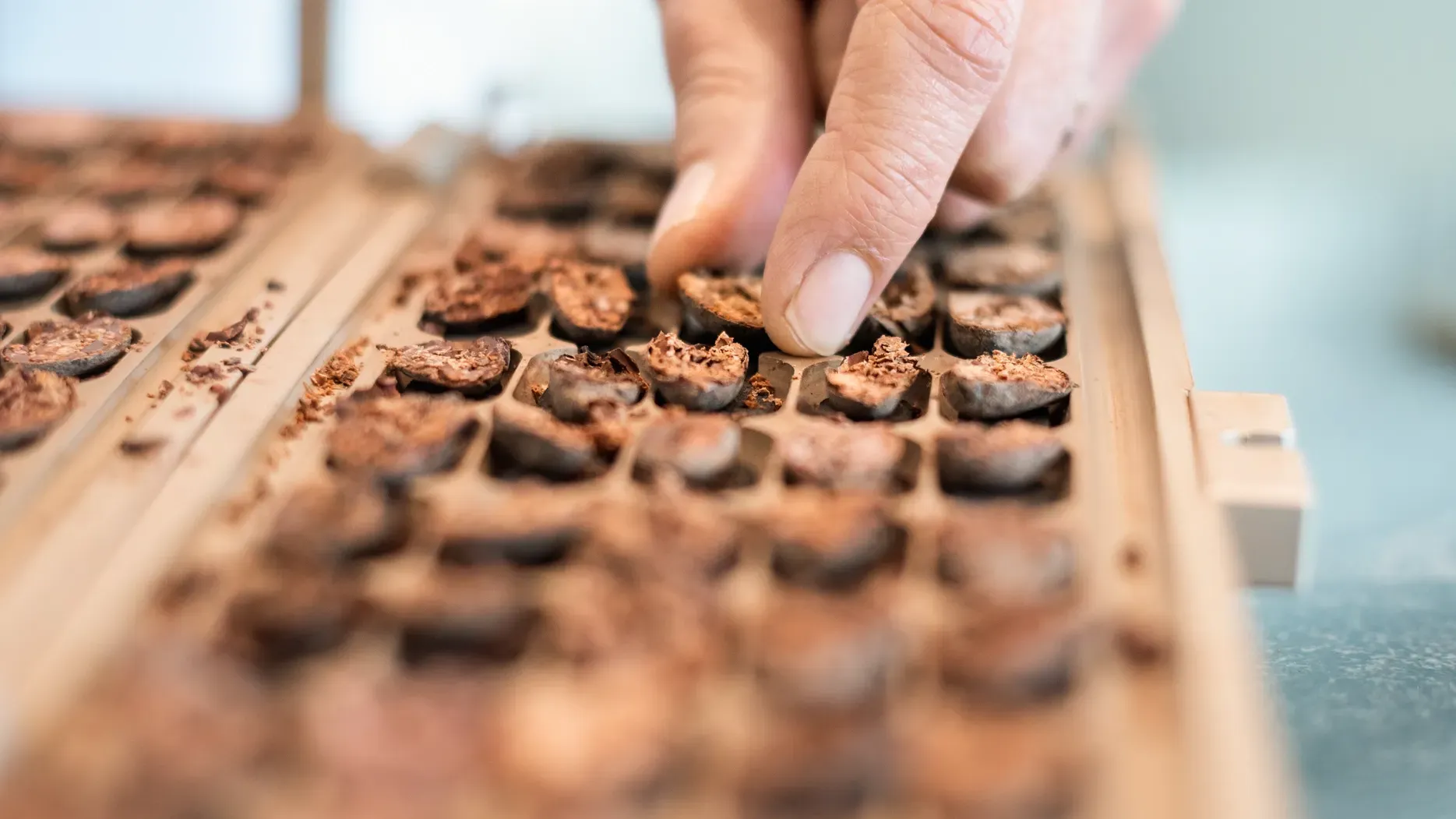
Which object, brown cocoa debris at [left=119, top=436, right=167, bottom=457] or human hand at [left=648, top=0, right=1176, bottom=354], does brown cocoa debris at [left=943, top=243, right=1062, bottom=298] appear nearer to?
human hand at [left=648, top=0, right=1176, bottom=354]

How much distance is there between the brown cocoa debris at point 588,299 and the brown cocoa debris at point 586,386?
6cm

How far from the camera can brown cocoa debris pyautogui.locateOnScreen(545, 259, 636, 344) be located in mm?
765

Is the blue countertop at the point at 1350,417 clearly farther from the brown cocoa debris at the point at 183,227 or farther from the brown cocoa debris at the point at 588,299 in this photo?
the brown cocoa debris at the point at 183,227

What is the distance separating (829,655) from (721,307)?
1.17 ft

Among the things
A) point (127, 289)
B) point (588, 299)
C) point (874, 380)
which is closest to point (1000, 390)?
point (874, 380)

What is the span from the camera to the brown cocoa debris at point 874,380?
67 centimetres

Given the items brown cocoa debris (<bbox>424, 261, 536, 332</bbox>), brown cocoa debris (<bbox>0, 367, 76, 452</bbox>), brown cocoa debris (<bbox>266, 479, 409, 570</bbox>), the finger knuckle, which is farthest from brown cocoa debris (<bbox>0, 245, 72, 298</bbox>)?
the finger knuckle

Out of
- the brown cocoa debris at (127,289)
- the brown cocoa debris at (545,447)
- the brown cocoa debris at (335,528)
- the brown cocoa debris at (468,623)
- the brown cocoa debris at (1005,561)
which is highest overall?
the brown cocoa debris at (127,289)

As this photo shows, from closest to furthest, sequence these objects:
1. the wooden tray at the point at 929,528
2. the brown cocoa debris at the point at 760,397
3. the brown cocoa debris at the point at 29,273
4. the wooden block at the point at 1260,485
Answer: the wooden tray at the point at 929,528
the wooden block at the point at 1260,485
the brown cocoa debris at the point at 760,397
the brown cocoa debris at the point at 29,273

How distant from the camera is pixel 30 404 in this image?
646 millimetres

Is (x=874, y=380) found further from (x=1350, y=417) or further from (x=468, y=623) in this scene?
(x=1350, y=417)

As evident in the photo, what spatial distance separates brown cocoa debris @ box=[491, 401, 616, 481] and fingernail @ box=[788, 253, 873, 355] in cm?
16

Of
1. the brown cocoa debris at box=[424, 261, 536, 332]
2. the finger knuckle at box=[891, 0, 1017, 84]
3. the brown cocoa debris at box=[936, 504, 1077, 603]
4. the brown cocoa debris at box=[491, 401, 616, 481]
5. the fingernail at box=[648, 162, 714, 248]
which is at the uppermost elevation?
the finger knuckle at box=[891, 0, 1017, 84]

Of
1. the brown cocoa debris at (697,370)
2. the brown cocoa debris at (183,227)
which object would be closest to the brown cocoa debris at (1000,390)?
the brown cocoa debris at (697,370)
